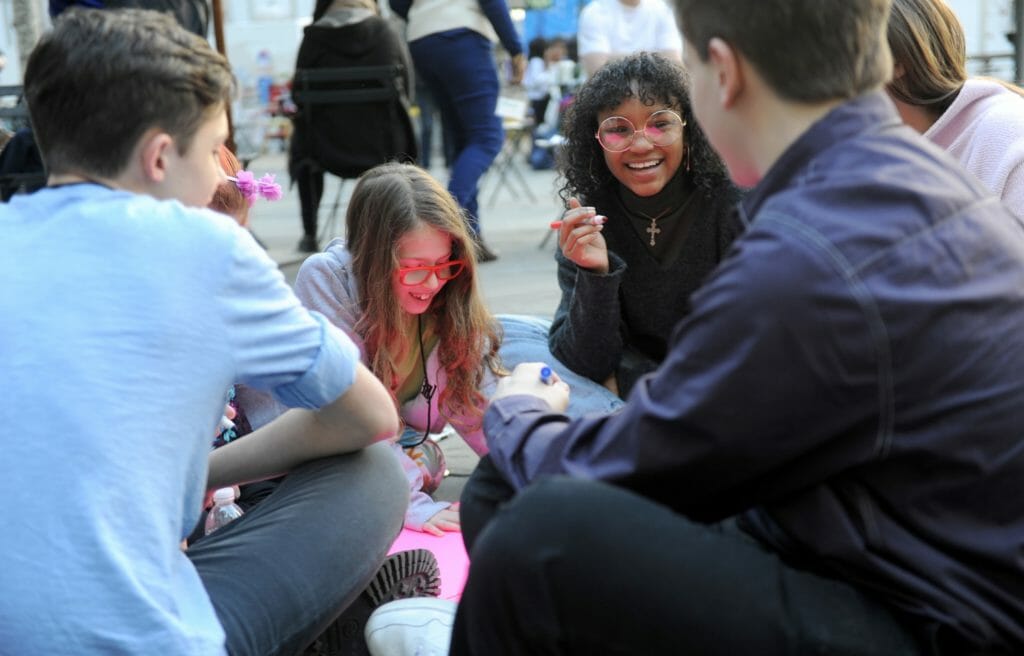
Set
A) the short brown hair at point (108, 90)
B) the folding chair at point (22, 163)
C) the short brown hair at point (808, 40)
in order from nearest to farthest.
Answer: the short brown hair at point (808, 40) → the short brown hair at point (108, 90) → the folding chair at point (22, 163)

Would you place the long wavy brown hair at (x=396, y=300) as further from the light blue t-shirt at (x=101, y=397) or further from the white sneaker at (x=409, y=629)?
the light blue t-shirt at (x=101, y=397)

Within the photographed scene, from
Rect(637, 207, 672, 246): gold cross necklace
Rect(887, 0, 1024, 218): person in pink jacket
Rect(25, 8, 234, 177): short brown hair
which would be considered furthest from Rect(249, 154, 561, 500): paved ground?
Rect(25, 8, 234, 177): short brown hair

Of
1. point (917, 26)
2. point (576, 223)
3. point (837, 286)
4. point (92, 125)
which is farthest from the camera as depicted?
point (576, 223)

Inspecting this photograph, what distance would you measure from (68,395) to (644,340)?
199 centimetres

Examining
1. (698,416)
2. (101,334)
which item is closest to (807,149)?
(698,416)

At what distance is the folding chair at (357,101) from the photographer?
6500mm

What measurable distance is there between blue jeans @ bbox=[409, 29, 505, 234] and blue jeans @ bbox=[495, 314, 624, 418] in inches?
99.2

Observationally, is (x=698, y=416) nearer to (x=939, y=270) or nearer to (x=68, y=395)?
(x=939, y=270)

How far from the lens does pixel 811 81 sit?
1.59 meters

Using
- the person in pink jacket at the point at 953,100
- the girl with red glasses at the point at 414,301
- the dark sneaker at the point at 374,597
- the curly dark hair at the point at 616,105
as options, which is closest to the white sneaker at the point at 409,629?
the dark sneaker at the point at 374,597

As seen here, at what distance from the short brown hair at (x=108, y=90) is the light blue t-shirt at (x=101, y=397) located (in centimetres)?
6

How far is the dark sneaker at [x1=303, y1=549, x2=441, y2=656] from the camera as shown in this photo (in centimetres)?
238

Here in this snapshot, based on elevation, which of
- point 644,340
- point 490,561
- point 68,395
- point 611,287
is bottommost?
point 644,340

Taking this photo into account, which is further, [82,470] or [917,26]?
[917,26]
